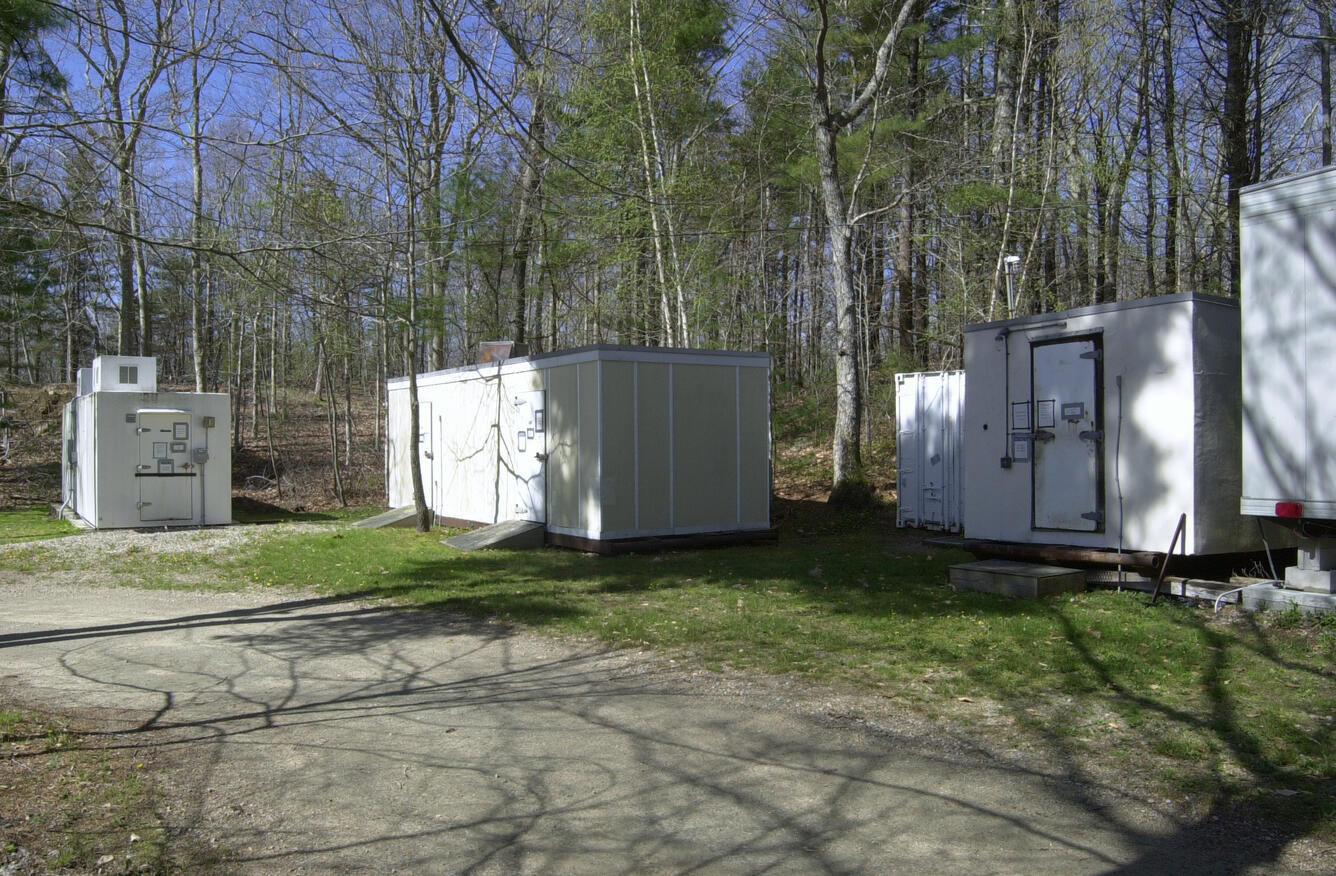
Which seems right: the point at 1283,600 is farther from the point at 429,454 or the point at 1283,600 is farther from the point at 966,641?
the point at 429,454

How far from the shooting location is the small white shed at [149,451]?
1617 centimetres

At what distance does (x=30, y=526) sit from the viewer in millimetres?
17062

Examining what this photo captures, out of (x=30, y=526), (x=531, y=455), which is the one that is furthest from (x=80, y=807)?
(x=30, y=526)

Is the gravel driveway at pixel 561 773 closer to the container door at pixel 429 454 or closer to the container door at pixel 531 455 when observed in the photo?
the container door at pixel 531 455

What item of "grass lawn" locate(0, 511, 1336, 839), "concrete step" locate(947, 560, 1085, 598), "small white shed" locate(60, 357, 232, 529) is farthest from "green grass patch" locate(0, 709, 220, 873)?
"small white shed" locate(60, 357, 232, 529)

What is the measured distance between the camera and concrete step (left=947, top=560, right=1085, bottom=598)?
27.7 ft

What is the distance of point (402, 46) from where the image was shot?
43.7 ft

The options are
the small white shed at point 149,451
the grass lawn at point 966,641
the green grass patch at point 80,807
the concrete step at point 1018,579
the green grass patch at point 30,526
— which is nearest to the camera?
the green grass patch at point 80,807

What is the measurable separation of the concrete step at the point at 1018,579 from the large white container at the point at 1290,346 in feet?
5.25

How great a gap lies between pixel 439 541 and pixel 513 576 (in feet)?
11.7

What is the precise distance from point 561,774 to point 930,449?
11.0m

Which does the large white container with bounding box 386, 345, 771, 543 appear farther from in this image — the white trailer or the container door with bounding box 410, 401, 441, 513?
the white trailer

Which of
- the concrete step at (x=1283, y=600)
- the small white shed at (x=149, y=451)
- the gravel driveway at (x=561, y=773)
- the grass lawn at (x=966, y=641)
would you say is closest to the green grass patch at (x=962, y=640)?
the grass lawn at (x=966, y=641)

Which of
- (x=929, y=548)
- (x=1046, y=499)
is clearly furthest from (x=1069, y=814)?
(x=929, y=548)
